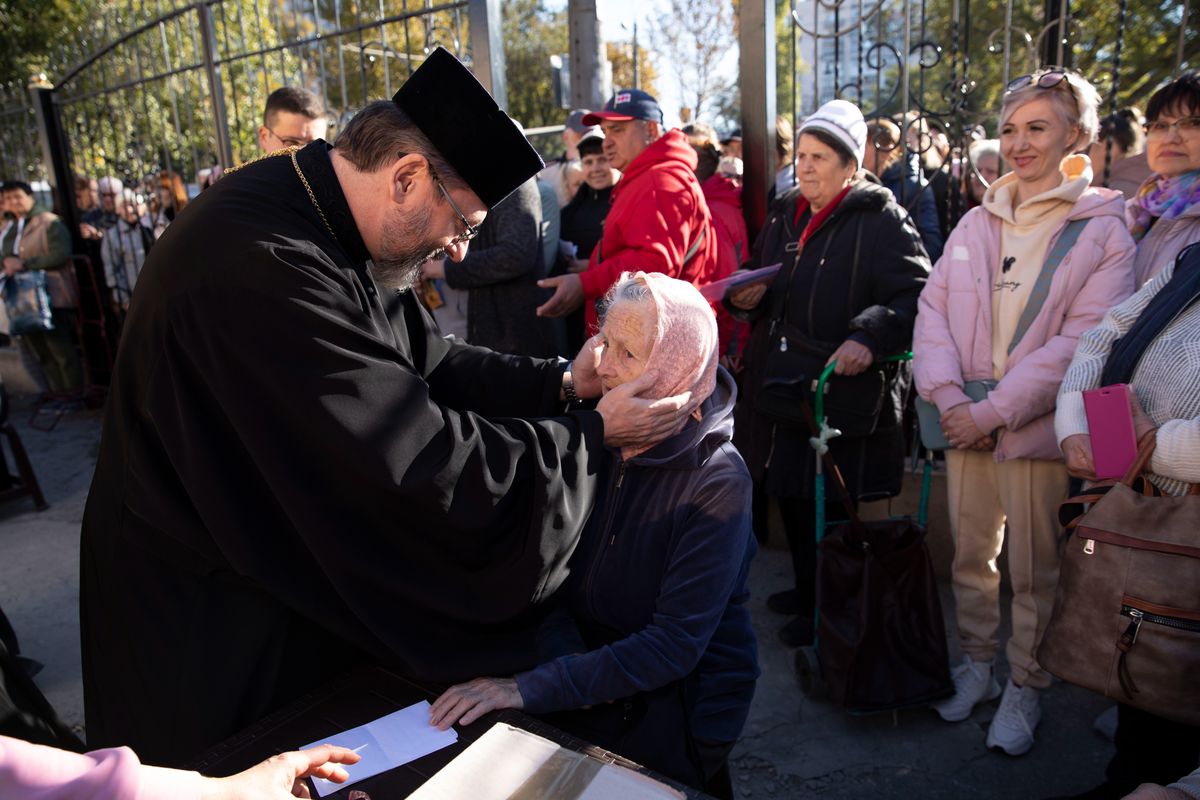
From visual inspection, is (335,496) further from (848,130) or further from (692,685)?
(848,130)

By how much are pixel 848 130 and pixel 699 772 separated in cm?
254

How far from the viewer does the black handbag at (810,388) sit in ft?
10.9

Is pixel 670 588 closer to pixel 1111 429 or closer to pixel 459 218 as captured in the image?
pixel 459 218

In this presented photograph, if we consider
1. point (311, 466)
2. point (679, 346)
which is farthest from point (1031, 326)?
point (311, 466)

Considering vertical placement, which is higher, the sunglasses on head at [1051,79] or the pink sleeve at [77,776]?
the sunglasses on head at [1051,79]

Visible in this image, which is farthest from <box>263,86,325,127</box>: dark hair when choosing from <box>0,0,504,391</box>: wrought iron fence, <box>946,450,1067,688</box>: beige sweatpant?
<box>946,450,1067,688</box>: beige sweatpant

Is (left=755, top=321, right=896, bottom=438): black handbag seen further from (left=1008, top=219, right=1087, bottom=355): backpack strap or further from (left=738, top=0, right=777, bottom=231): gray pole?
(left=738, top=0, right=777, bottom=231): gray pole

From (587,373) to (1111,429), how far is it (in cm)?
140

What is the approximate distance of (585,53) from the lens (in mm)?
8391

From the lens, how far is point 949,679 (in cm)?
301

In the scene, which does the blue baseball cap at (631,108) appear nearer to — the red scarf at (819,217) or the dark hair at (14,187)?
the red scarf at (819,217)

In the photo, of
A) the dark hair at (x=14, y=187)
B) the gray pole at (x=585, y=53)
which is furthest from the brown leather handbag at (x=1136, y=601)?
the dark hair at (x=14, y=187)

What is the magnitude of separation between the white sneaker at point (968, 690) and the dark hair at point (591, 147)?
3.36 metres

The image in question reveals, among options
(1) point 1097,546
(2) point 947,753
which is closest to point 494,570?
(1) point 1097,546
